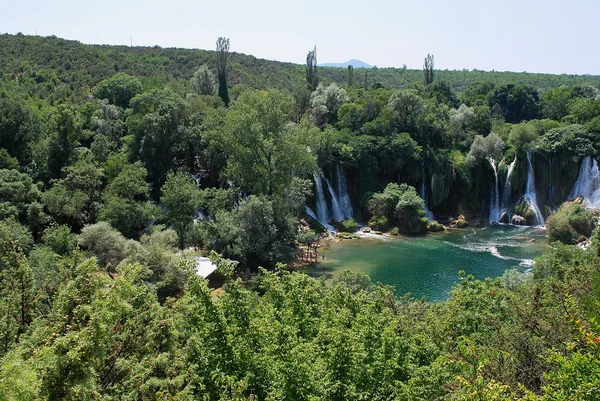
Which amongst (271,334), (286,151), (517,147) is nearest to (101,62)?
(286,151)

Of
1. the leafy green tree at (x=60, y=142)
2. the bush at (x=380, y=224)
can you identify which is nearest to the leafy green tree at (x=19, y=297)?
the leafy green tree at (x=60, y=142)

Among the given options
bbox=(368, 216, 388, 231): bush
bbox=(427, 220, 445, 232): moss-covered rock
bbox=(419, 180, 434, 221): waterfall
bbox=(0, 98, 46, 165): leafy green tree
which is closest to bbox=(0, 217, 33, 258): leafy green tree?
bbox=(0, 98, 46, 165): leafy green tree

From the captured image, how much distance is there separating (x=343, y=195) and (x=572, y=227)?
815 inches

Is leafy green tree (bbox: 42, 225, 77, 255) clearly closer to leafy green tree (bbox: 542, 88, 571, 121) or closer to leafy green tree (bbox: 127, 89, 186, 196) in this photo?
leafy green tree (bbox: 127, 89, 186, 196)

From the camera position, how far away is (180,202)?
1232 inches

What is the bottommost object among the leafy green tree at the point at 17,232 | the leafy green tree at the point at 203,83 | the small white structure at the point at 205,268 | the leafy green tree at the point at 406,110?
the small white structure at the point at 205,268

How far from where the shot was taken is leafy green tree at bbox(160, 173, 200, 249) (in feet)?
102

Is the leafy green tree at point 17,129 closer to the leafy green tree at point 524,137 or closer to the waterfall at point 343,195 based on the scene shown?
the waterfall at point 343,195

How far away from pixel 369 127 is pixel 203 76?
2422cm

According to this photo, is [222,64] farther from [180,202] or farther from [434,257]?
[434,257]

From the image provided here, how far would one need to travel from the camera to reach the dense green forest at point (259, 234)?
31.2 feet

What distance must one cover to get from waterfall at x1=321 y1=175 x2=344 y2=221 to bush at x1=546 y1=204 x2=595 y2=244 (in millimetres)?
18894

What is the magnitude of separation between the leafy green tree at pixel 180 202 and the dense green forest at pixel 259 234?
6.2 inches

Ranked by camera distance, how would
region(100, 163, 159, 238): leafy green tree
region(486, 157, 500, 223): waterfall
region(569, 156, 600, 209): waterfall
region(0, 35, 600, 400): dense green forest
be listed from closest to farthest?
region(0, 35, 600, 400): dense green forest, region(100, 163, 159, 238): leafy green tree, region(569, 156, 600, 209): waterfall, region(486, 157, 500, 223): waterfall
